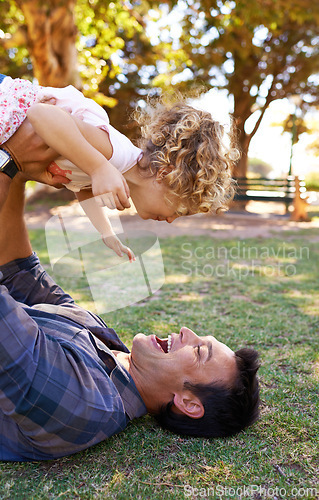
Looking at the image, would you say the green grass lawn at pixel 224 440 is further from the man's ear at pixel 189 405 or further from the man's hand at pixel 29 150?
the man's hand at pixel 29 150

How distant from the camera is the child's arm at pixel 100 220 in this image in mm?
2697

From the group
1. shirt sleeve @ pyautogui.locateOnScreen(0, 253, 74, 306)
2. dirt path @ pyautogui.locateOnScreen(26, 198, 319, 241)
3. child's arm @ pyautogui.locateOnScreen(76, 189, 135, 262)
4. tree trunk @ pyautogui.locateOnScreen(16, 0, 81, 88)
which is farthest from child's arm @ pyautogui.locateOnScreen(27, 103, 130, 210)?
tree trunk @ pyautogui.locateOnScreen(16, 0, 81, 88)

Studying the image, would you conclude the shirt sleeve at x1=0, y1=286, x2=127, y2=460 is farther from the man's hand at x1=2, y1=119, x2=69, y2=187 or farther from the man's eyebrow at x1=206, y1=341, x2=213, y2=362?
the man's hand at x1=2, y1=119, x2=69, y2=187

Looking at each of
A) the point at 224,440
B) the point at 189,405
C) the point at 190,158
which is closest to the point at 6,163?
the point at 190,158

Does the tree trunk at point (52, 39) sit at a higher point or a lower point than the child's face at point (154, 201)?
higher

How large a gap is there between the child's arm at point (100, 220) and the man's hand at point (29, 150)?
0.24 metres

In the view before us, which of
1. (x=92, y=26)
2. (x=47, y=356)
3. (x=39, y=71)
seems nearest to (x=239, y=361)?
(x=47, y=356)

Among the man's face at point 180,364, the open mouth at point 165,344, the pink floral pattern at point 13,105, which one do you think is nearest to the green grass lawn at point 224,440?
the man's face at point 180,364

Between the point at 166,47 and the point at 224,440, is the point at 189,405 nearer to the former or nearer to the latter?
the point at 224,440

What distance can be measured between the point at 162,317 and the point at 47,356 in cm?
195

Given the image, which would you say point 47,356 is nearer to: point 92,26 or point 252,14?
point 252,14

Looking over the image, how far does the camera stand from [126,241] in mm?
3211

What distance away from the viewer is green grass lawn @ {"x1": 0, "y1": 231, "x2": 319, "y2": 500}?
1.75 meters

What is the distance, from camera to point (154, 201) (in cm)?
254
